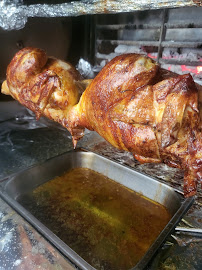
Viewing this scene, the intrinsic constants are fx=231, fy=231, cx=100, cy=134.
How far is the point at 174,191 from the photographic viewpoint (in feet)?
5.22

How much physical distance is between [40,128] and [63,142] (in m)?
Answer: 0.45

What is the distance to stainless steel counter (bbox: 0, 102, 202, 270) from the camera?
1078 mm

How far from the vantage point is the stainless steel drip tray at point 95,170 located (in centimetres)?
131

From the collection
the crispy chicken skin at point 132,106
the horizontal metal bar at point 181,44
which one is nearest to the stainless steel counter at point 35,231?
the crispy chicken skin at point 132,106

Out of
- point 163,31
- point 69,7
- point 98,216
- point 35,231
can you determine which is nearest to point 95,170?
point 98,216

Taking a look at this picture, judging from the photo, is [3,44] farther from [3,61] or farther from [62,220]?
[62,220]

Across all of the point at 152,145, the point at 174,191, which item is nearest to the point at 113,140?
the point at 152,145

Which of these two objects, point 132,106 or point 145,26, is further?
point 145,26

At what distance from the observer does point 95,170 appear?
2.08 metres

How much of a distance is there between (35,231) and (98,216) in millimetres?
497

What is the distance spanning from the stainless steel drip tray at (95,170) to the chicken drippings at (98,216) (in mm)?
50

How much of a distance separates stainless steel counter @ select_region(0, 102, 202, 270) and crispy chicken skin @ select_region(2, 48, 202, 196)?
1.39ft

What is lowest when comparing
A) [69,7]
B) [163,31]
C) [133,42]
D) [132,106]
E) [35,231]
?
[35,231]

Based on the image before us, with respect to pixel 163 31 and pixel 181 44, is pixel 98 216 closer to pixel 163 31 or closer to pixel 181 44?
pixel 181 44
